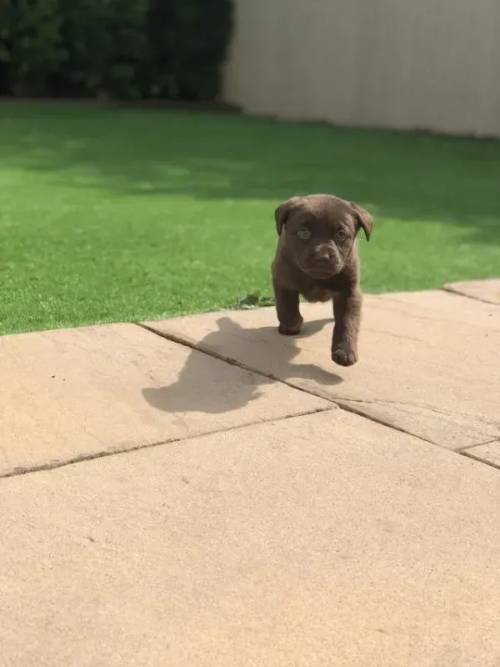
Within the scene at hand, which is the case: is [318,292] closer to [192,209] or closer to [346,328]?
[346,328]

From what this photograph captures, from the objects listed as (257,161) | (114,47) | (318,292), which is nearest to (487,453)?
(318,292)

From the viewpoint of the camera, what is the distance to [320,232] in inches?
126

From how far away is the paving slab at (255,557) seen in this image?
5.51 feet

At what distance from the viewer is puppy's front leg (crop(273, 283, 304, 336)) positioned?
11.6 feet

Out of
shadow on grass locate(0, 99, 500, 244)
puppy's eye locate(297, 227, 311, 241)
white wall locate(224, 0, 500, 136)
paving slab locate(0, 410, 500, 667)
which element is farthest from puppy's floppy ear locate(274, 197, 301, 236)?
white wall locate(224, 0, 500, 136)

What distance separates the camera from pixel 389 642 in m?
1.71

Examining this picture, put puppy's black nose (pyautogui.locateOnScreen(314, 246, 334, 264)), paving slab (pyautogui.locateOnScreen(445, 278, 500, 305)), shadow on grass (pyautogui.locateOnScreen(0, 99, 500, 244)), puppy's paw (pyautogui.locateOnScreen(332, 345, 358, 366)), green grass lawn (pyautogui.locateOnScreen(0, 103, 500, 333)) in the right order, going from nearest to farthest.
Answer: puppy's black nose (pyautogui.locateOnScreen(314, 246, 334, 264)) < puppy's paw (pyautogui.locateOnScreen(332, 345, 358, 366)) < green grass lawn (pyautogui.locateOnScreen(0, 103, 500, 333)) < paving slab (pyautogui.locateOnScreen(445, 278, 500, 305)) < shadow on grass (pyautogui.locateOnScreen(0, 99, 500, 244))

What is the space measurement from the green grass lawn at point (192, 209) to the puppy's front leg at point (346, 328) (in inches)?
33.8

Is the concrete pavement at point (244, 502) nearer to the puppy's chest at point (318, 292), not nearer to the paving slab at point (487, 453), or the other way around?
the paving slab at point (487, 453)

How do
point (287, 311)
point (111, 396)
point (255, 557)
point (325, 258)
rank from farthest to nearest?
point (287, 311) → point (325, 258) → point (111, 396) → point (255, 557)

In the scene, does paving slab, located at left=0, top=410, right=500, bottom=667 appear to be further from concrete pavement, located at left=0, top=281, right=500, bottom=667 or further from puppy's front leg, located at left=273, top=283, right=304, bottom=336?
puppy's front leg, located at left=273, top=283, right=304, bottom=336

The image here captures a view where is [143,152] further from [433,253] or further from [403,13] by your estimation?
[403,13]

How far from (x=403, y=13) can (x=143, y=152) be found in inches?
242

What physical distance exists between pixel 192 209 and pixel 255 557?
496cm
